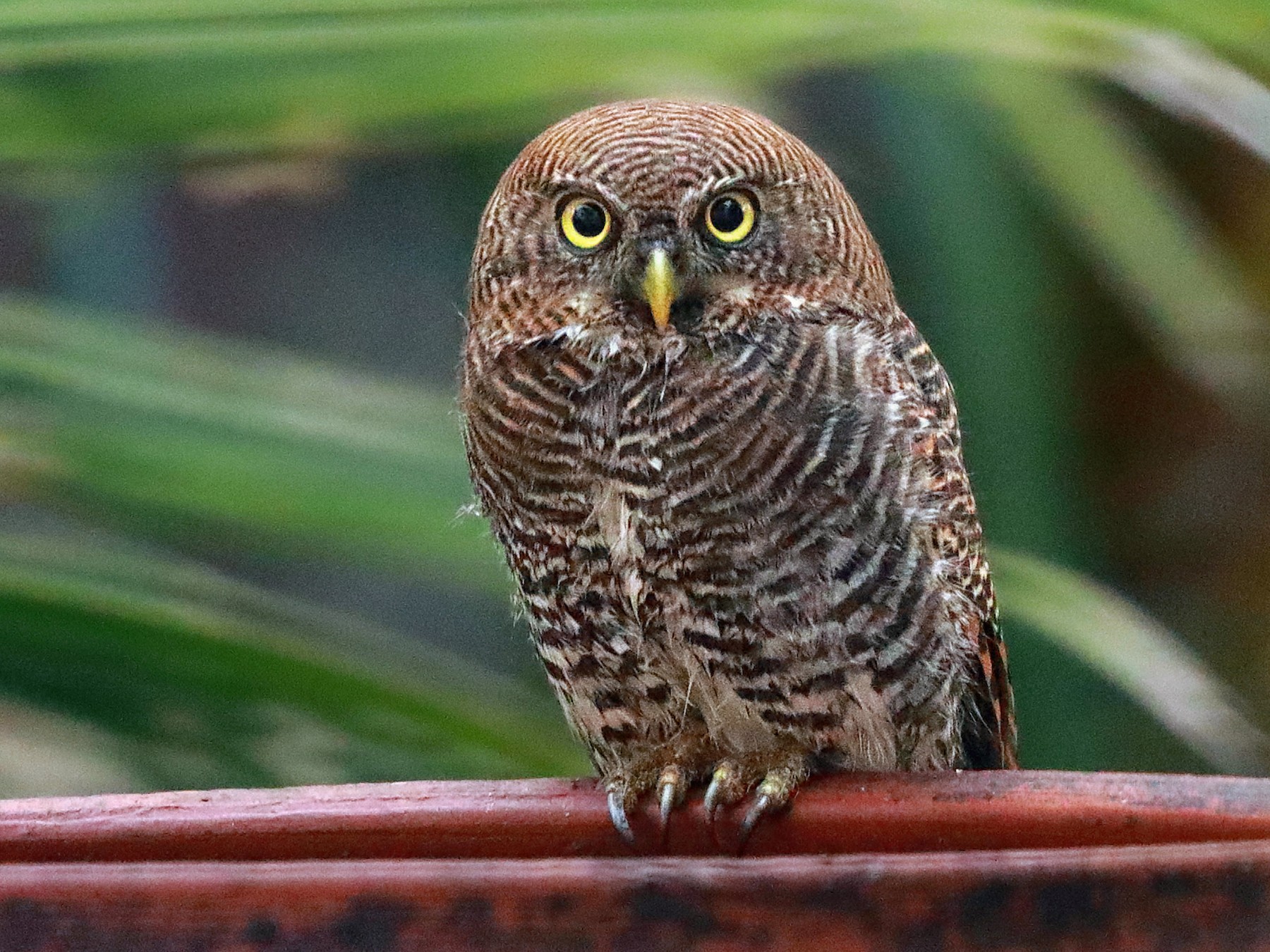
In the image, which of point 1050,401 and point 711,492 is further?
point 1050,401

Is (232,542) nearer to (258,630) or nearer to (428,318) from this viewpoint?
(258,630)

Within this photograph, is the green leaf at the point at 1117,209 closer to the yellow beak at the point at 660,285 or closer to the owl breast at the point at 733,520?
the owl breast at the point at 733,520

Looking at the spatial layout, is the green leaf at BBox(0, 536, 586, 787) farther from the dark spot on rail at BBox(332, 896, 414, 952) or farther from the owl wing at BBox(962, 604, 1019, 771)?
the dark spot on rail at BBox(332, 896, 414, 952)

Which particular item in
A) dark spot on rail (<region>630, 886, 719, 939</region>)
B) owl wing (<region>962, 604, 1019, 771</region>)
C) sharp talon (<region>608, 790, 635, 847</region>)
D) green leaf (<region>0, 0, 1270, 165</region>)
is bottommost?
owl wing (<region>962, 604, 1019, 771</region>)

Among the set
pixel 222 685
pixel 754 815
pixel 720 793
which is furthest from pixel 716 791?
pixel 222 685

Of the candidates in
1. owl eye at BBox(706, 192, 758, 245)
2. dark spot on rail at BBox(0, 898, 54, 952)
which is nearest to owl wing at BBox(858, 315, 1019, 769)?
owl eye at BBox(706, 192, 758, 245)

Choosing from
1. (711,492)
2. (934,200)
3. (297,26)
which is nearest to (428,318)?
(934,200)

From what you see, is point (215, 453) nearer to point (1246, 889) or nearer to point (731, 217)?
point (731, 217)

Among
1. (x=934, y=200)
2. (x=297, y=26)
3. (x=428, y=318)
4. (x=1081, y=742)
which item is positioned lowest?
(x=1081, y=742)

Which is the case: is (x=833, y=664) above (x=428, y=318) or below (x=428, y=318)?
above
